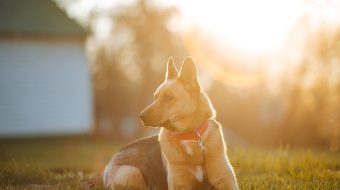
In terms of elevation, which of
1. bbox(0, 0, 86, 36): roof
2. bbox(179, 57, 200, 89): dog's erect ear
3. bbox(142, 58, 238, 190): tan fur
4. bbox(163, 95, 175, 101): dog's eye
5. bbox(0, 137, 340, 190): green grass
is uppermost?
bbox(0, 0, 86, 36): roof

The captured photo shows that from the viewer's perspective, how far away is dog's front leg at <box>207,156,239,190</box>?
21.9 feet

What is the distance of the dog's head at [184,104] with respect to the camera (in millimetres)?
6641

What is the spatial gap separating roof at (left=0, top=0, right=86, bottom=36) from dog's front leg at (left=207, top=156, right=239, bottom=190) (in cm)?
1734

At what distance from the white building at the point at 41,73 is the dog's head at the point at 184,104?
672 inches

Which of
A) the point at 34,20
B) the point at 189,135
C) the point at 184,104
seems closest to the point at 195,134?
the point at 189,135

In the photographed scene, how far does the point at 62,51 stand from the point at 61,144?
396cm

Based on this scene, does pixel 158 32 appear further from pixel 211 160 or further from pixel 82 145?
pixel 211 160

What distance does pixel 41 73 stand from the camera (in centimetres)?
2333

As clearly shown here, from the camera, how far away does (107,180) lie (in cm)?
771

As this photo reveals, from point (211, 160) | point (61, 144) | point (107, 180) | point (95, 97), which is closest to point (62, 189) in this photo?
point (107, 180)

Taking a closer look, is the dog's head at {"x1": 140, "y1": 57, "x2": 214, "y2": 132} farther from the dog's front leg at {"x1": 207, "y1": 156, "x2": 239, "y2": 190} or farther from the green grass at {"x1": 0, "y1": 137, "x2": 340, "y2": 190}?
the green grass at {"x1": 0, "y1": 137, "x2": 340, "y2": 190}

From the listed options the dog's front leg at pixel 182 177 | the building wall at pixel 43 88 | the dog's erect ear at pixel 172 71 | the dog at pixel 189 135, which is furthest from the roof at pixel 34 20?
the dog's front leg at pixel 182 177

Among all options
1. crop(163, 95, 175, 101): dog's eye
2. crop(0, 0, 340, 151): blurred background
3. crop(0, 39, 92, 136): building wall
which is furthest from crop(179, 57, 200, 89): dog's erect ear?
crop(0, 39, 92, 136): building wall

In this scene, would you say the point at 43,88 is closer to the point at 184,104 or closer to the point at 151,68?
the point at 151,68
